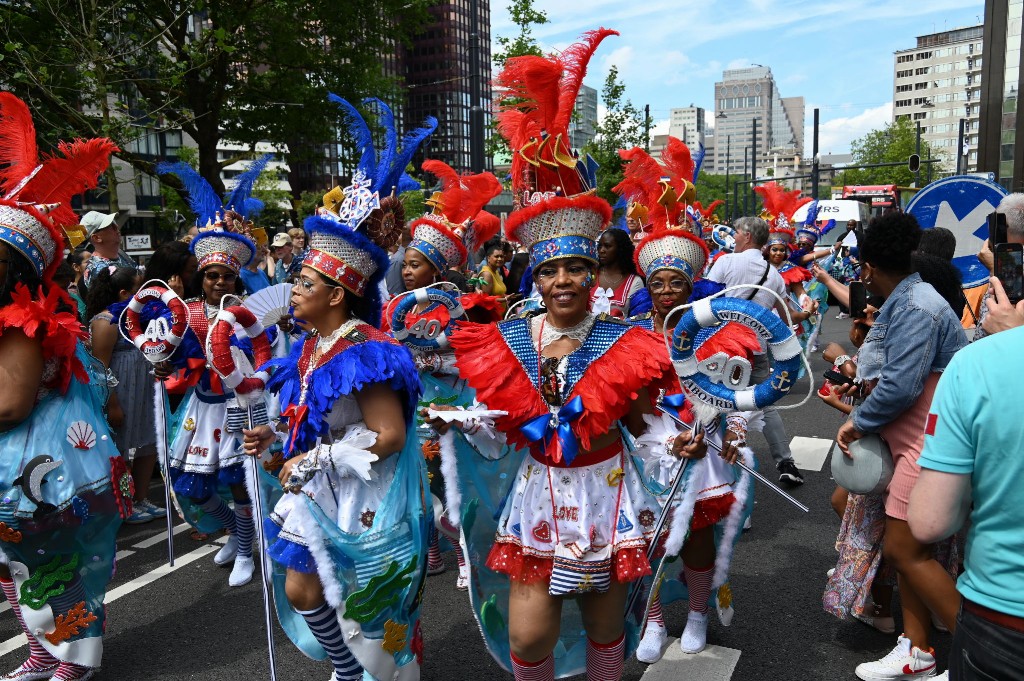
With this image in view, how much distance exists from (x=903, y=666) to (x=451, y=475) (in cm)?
219

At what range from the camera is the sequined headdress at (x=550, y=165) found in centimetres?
296

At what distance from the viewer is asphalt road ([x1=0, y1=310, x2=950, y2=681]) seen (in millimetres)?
3662

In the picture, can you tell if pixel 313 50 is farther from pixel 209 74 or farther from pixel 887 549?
pixel 887 549

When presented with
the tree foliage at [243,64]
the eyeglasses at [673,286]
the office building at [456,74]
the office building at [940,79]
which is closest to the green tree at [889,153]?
the office building at [456,74]

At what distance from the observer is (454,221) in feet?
17.6

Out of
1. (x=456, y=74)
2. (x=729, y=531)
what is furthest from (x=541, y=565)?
(x=456, y=74)

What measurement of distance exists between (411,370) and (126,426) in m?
3.96

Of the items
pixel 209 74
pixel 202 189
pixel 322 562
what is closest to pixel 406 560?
pixel 322 562

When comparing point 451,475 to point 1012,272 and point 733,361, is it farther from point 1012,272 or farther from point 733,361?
point 1012,272

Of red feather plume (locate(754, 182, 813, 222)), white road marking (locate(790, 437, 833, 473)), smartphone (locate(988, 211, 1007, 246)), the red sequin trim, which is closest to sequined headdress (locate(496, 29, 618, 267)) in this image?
the red sequin trim

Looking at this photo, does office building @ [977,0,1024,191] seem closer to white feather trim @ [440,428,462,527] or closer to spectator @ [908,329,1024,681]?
white feather trim @ [440,428,462,527]

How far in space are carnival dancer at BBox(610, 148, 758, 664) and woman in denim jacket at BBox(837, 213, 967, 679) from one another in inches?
24.9

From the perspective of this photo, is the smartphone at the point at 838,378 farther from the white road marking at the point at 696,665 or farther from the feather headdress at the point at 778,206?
the feather headdress at the point at 778,206

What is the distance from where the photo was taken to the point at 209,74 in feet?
44.1
